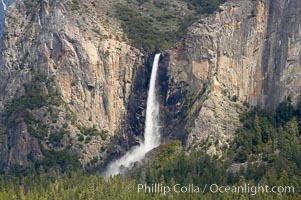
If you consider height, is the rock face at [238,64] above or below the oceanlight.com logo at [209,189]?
above

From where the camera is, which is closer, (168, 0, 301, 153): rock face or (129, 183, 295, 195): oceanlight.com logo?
(129, 183, 295, 195): oceanlight.com logo

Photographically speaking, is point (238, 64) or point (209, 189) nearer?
point (209, 189)

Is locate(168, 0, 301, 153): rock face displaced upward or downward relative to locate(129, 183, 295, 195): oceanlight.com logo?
upward

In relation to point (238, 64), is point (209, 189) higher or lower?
lower

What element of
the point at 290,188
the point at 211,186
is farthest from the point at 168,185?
the point at 290,188

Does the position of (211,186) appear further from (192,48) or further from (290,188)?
(192,48)

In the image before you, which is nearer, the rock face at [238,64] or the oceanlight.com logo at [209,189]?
the oceanlight.com logo at [209,189]
